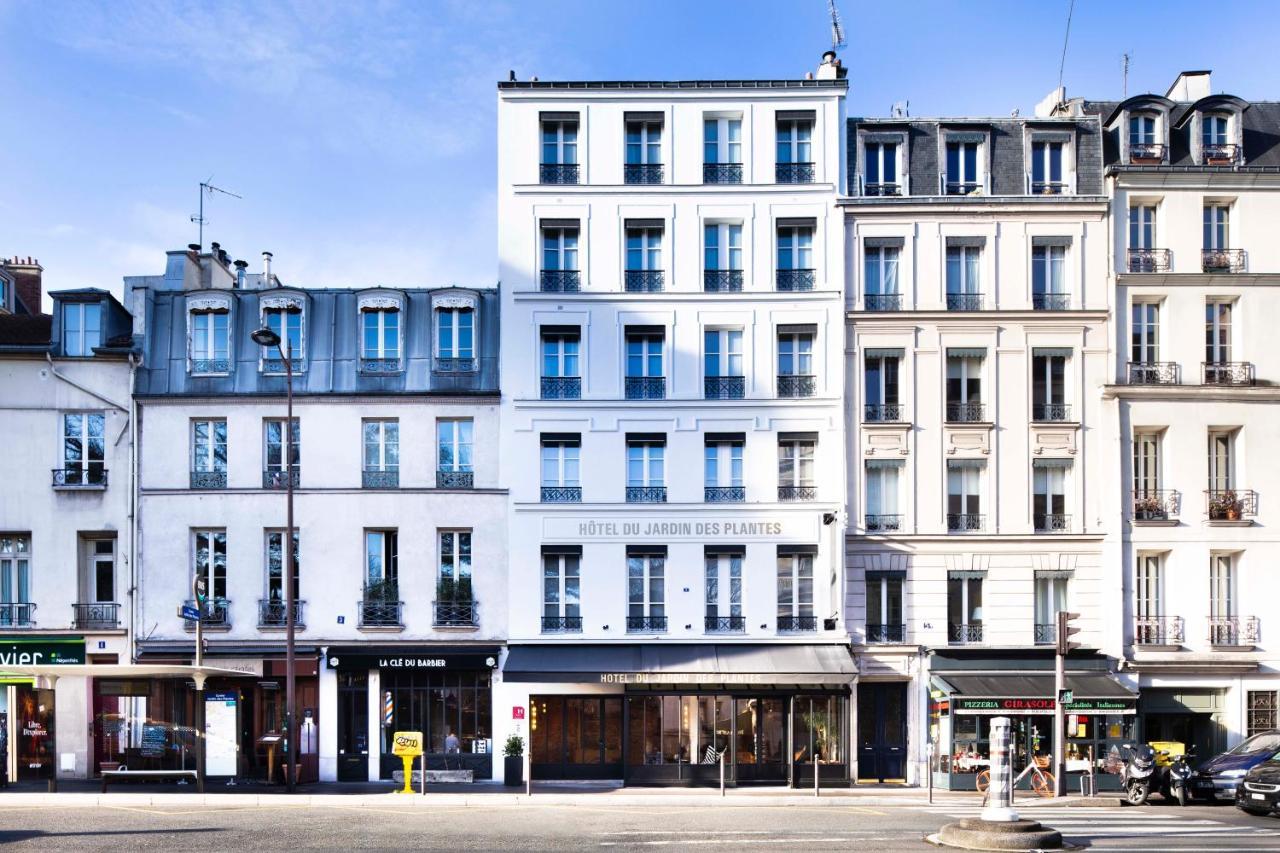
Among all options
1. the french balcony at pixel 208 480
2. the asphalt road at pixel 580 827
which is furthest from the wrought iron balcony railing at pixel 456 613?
the asphalt road at pixel 580 827

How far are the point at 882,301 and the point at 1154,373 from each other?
742 centimetres

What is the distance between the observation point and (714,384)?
109 feet

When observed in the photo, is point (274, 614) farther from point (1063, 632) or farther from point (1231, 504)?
point (1231, 504)

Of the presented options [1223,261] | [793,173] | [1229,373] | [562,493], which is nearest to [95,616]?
[562,493]

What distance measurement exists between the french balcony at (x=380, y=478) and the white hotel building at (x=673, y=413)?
2.96 m

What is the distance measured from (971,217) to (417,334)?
15.2 m

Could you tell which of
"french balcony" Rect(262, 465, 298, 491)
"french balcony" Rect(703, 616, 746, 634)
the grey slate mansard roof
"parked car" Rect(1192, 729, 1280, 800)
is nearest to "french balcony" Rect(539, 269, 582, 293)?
the grey slate mansard roof

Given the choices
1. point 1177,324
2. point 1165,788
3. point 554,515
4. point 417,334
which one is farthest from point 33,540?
point 1177,324

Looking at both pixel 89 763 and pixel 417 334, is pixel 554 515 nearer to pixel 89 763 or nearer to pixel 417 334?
pixel 417 334

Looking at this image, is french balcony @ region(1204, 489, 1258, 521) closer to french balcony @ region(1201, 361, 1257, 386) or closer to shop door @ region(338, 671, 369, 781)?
french balcony @ region(1201, 361, 1257, 386)

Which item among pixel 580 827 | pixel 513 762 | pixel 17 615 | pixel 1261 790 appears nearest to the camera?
pixel 580 827

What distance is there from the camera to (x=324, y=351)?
3359 centimetres

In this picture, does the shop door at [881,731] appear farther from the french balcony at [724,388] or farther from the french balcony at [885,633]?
the french balcony at [724,388]

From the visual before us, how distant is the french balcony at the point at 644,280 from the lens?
3350 centimetres
